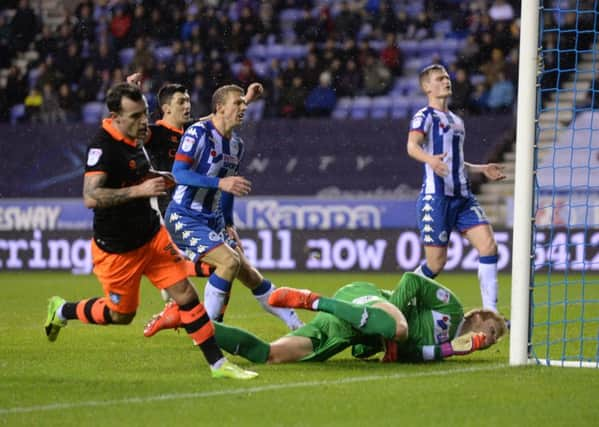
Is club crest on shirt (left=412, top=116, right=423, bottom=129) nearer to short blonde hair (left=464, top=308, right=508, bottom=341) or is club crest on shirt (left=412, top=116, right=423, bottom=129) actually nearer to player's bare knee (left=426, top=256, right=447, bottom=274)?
player's bare knee (left=426, top=256, right=447, bottom=274)

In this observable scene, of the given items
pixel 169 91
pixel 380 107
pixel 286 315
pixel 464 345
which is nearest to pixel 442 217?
pixel 286 315

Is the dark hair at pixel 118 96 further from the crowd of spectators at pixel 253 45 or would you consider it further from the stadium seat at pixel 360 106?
the stadium seat at pixel 360 106

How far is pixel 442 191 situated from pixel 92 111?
42.2ft

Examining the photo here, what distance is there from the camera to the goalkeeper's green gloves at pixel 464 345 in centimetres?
737

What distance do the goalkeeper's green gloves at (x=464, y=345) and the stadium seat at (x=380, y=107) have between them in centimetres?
1230

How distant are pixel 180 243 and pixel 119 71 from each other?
12922 mm

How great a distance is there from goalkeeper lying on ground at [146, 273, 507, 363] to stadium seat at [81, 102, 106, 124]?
13.7 m

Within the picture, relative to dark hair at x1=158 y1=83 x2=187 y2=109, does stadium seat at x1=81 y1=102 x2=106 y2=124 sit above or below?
below

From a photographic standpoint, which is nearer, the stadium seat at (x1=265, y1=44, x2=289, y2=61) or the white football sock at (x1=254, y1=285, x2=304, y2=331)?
the white football sock at (x1=254, y1=285, x2=304, y2=331)

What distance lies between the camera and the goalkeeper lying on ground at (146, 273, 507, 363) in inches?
281

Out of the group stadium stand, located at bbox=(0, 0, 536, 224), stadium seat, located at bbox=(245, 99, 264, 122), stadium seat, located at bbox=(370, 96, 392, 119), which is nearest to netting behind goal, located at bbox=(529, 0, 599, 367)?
stadium stand, located at bbox=(0, 0, 536, 224)

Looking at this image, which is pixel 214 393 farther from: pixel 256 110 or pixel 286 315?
pixel 256 110

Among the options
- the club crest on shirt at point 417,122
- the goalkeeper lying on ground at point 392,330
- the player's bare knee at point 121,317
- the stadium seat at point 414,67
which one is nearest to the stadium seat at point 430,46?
the stadium seat at point 414,67

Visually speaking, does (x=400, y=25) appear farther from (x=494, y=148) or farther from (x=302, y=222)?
(x=302, y=222)
